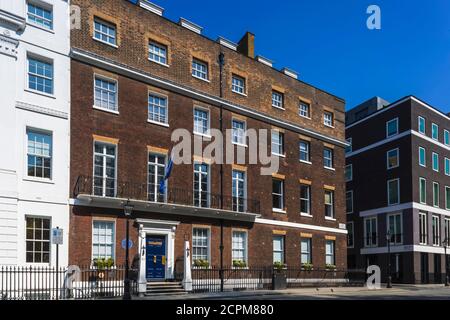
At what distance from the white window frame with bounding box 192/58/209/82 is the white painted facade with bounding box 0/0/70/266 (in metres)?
7.95

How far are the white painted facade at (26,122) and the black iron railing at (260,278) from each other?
26.1 ft

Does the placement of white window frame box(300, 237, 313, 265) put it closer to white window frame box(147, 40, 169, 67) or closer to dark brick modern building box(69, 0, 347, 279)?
dark brick modern building box(69, 0, 347, 279)

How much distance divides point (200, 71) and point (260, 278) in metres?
12.4

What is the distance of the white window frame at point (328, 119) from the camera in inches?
Result: 1503

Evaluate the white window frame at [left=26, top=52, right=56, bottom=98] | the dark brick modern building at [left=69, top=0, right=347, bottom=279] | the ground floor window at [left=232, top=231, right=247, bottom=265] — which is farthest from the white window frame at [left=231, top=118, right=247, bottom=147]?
the white window frame at [left=26, top=52, right=56, bottom=98]

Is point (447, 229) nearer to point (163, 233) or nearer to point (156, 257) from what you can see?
point (163, 233)

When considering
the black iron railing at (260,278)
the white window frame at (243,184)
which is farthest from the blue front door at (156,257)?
the white window frame at (243,184)

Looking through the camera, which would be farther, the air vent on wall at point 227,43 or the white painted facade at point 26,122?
the air vent on wall at point 227,43

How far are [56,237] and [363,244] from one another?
39724 mm

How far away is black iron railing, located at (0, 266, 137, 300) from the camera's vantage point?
19594 mm

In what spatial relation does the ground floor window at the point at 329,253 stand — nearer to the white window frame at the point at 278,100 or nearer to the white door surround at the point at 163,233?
the white window frame at the point at 278,100

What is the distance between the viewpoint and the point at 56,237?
59.5 ft
